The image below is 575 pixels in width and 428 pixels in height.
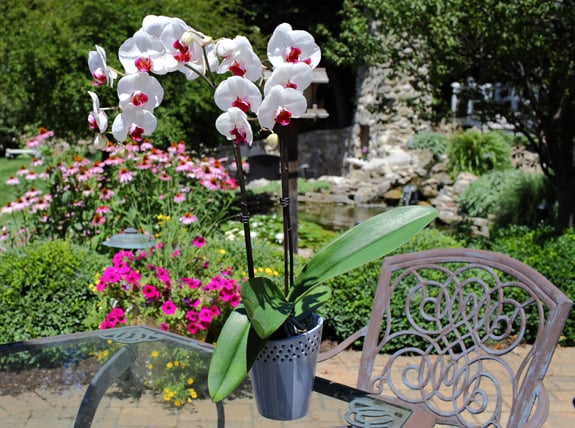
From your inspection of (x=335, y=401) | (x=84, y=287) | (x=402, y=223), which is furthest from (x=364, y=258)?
(x=84, y=287)

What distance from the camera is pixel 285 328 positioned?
1494 millimetres

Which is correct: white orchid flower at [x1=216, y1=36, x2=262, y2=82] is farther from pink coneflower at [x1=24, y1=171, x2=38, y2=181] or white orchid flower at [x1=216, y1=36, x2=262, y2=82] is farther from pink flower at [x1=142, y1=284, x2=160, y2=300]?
pink coneflower at [x1=24, y1=171, x2=38, y2=181]

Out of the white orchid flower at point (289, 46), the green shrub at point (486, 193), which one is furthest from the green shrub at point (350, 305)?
the green shrub at point (486, 193)

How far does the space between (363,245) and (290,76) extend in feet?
1.56

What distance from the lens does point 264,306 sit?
1.38 metres

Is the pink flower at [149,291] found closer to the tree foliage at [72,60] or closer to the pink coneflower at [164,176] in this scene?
the pink coneflower at [164,176]

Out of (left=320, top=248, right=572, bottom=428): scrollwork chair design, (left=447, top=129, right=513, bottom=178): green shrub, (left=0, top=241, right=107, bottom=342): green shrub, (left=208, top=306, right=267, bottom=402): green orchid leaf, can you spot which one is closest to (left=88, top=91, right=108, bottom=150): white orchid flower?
(left=208, top=306, right=267, bottom=402): green orchid leaf

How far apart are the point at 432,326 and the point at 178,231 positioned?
5.57ft

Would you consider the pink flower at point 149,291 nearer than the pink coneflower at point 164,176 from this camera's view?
Yes

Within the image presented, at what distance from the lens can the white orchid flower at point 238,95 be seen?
1.28 metres

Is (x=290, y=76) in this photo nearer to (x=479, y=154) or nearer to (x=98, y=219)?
(x=98, y=219)

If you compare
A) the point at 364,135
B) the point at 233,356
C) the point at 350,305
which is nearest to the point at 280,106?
the point at 233,356

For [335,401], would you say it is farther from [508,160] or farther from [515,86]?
[508,160]

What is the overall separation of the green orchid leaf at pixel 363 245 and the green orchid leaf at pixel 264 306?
86 millimetres
